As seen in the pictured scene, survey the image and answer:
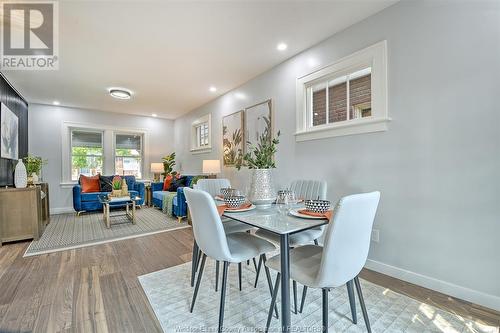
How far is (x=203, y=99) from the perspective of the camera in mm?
4961

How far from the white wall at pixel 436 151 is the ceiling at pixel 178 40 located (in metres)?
0.54

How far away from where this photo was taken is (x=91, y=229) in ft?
12.6

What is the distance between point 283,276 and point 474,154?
1716mm

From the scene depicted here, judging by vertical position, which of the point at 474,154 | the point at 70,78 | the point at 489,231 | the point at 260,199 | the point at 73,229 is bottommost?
the point at 73,229

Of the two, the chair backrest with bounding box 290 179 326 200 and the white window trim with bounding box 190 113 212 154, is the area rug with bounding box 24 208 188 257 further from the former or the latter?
the chair backrest with bounding box 290 179 326 200

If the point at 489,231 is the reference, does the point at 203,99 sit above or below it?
above

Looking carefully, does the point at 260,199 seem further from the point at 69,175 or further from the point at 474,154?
the point at 69,175

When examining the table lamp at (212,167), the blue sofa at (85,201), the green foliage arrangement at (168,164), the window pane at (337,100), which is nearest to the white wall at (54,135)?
the blue sofa at (85,201)

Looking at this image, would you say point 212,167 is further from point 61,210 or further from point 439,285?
point 61,210

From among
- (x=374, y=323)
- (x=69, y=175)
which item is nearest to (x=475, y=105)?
(x=374, y=323)

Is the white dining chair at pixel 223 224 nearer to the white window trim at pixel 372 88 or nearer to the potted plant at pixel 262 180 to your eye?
the potted plant at pixel 262 180

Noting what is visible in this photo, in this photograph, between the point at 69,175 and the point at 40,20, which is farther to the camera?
the point at 69,175

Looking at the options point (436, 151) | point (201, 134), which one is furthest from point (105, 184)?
point (436, 151)

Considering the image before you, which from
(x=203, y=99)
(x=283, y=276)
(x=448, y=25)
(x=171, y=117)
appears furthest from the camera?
(x=171, y=117)
